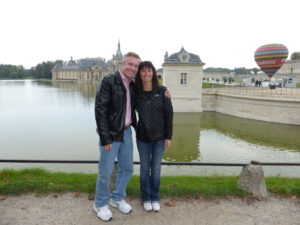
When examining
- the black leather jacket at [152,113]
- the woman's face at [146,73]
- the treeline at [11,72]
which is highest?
the treeline at [11,72]

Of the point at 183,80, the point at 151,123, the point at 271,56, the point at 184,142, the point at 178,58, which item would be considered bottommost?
the point at 184,142

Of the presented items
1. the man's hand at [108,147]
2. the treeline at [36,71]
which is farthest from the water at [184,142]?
the treeline at [36,71]

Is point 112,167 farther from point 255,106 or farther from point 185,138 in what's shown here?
point 255,106

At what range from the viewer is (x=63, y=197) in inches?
154

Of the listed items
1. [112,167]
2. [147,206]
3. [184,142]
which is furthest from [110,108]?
[184,142]

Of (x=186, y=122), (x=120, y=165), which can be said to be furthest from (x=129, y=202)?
(x=186, y=122)

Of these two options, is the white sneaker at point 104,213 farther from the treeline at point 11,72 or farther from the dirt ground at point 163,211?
the treeline at point 11,72

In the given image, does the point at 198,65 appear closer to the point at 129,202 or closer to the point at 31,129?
the point at 31,129

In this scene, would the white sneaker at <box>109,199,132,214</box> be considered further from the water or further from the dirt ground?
the water

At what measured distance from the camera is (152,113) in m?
3.41

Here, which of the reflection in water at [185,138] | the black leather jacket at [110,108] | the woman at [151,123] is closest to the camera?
the black leather jacket at [110,108]

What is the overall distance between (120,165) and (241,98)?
21.0 meters

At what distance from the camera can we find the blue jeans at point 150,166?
3.51 meters

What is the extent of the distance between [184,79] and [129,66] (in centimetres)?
2077
